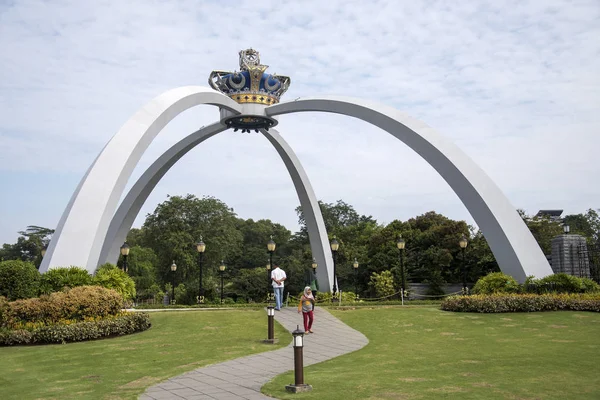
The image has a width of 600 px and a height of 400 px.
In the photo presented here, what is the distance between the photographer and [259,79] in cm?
2609

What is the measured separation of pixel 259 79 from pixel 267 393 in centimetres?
2085

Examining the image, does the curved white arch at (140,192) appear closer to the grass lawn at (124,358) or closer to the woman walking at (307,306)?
the grass lawn at (124,358)

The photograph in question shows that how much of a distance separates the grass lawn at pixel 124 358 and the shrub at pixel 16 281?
1.73 m

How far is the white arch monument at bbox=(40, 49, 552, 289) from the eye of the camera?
15531 millimetres

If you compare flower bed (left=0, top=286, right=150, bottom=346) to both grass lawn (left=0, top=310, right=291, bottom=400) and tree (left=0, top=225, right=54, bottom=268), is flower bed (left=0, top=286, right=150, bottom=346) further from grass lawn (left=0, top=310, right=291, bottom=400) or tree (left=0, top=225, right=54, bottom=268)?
tree (left=0, top=225, right=54, bottom=268)

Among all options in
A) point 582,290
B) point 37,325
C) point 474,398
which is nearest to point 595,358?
point 474,398

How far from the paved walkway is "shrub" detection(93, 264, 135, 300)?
190 inches

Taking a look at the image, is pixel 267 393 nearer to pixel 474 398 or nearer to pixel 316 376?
pixel 316 376

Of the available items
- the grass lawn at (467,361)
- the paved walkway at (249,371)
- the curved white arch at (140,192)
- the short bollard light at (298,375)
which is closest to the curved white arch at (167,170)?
the curved white arch at (140,192)

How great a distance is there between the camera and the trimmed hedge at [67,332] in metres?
11.4

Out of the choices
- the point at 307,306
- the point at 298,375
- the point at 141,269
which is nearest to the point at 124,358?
the point at 307,306

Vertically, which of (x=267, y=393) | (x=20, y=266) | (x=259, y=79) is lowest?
(x=267, y=393)

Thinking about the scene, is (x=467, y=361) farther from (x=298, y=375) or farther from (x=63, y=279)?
(x=63, y=279)

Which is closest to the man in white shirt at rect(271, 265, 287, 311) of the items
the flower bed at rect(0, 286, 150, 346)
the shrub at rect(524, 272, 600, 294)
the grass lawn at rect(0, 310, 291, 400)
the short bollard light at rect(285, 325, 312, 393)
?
the grass lawn at rect(0, 310, 291, 400)
